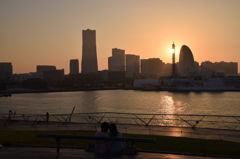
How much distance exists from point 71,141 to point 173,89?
8678 cm

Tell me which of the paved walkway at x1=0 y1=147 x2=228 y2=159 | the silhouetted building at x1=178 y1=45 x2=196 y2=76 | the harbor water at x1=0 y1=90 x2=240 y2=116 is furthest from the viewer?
the silhouetted building at x1=178 y1=45 x2=196 y2=76

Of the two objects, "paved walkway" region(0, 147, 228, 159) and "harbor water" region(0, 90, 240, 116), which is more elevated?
"paved walkway" region(0, 147, 228, 159)

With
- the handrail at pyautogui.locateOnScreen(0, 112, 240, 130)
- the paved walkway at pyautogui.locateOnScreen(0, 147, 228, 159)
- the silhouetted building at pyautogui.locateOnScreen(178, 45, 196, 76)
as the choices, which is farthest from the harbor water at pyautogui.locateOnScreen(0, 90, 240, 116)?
the silhouetted building at pyautogui.locateOnScreen(178, 45, 196, 76)

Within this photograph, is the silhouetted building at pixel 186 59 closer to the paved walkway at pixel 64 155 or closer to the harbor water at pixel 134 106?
the harbor water at pixel 134 106

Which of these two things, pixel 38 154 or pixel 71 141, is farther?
pixel 71 141

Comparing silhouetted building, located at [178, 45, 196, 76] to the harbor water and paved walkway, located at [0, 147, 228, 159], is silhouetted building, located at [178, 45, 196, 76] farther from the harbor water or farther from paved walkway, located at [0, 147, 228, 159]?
paved walkway, located at [0, 147, 228, 159]

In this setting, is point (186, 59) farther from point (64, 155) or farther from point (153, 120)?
point (64, 155)

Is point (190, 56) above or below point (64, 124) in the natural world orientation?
above

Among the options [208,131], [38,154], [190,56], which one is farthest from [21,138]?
[190,56]

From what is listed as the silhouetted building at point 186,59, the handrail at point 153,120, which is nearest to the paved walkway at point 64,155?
the handrail at point 153,120

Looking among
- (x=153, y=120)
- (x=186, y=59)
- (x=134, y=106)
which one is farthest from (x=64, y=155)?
(x=186, y=59)

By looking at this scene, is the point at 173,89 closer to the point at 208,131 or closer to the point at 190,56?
the point at 190,56

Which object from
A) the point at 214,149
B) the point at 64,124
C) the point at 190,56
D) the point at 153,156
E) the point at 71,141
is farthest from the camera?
the point at 190,56

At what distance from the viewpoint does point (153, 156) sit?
5625mm
